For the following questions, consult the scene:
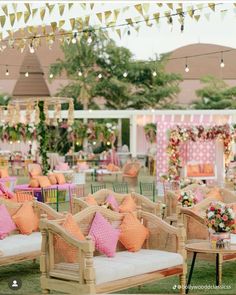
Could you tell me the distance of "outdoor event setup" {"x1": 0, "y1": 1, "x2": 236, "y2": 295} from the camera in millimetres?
6609

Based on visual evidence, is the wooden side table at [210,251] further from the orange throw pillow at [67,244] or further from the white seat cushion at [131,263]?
the orange throw pillow at [67,244]

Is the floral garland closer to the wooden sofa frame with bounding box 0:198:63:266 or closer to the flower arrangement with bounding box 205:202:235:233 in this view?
the wooden sofa frame with bounding box 0:198:63:266

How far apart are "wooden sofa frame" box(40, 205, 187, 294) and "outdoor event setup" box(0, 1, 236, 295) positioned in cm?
1

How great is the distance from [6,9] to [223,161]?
11.6m

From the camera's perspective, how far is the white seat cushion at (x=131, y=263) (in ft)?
20.0

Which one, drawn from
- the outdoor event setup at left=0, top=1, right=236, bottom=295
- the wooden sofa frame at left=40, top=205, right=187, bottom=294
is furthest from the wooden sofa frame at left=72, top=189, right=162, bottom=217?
the wooden sofa frame at left=40, top=205, right=187, bottom=294

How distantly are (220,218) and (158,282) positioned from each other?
100 centimetres

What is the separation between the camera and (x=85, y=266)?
19.5 ft

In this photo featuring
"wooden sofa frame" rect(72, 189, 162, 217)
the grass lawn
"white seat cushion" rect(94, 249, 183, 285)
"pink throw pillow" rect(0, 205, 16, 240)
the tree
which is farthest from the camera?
the tree

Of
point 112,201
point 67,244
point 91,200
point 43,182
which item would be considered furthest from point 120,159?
point 67,244

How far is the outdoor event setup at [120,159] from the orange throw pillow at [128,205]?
0.03 m

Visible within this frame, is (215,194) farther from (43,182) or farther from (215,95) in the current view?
(215,95)

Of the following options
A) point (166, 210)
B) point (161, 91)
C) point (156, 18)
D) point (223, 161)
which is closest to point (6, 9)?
point (156, 18)

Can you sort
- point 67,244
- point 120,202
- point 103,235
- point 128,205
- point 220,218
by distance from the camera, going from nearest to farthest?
point 67,244 < point 103,235 < point 220,218 < point 128,205 < point 120,202
